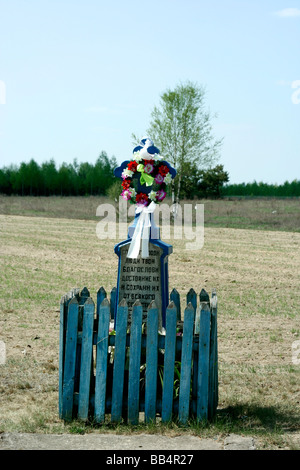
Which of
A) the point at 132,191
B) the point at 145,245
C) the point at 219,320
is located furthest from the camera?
the point at 219,320

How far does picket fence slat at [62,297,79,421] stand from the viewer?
16.8 feet

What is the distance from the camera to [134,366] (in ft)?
16.8

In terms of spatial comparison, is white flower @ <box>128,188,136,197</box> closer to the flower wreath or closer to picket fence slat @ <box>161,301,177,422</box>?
the flower wreath

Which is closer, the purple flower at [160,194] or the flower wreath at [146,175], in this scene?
the flower wreath at [146,175]

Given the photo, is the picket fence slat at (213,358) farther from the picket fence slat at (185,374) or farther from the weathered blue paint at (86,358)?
the weathered blue paint at (86,358)

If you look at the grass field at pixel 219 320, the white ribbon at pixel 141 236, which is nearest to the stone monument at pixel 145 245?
the white ribbon at pixel 141 236

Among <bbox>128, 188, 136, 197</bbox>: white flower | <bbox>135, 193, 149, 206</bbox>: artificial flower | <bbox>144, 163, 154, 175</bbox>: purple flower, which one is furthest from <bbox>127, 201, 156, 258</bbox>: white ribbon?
<bbox>144, 163, 154, 175</bbox>: purple flower

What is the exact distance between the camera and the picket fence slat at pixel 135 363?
16.6 feet

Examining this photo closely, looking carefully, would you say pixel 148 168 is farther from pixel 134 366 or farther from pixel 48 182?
pixel 48 182

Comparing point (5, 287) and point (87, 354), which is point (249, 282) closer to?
point (5, 287)

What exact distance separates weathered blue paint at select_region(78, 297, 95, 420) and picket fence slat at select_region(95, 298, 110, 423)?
0.07 meters

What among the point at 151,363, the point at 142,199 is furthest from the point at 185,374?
the point at 142,199

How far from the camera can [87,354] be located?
5137mm

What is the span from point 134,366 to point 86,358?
0.41 meters
